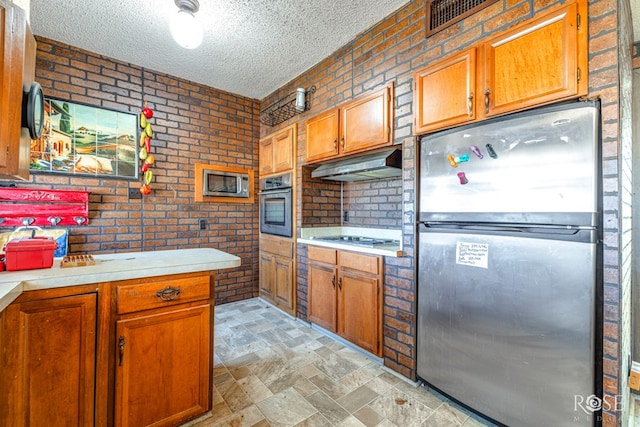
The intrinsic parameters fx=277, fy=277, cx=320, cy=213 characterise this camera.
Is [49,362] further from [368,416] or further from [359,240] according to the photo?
[359,240]

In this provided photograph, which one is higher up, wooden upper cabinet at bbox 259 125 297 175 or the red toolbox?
wooden upper cabinet at bbox 259 125 297 175

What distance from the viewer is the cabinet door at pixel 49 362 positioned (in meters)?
1.10

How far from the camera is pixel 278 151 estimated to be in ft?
11.2

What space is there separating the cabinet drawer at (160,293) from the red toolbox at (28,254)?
39 centimetres

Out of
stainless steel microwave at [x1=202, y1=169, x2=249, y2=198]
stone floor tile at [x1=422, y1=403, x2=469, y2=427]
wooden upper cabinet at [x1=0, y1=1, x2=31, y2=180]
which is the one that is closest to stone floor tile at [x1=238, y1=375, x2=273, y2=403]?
stone floor tile at [x1=422, y1=403, x2=469, y2=427]

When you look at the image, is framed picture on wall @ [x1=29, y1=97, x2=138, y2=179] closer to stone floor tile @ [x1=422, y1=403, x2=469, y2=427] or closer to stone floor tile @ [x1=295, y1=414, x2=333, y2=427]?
stone floor tile @ [x1=295, y1=414, x2=333, y2=427]

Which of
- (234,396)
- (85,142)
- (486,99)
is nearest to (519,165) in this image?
(486,99)

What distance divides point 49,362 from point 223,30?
255 centimetres

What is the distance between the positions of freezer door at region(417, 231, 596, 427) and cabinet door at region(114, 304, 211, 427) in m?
1.41

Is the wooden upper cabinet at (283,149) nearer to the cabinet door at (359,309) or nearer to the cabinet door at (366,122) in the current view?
the cabinet door at (366,122)

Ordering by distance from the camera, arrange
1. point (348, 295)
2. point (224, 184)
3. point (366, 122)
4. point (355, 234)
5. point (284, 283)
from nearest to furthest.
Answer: point (366, 122) < point (348, 295) < point (355, 234) < point (284, 283) < point (224, 184)

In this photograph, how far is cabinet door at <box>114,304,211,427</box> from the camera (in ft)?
4.41

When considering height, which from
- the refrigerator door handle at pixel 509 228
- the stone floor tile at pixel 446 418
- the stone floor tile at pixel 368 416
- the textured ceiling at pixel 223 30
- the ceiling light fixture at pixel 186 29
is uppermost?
the textured ceiling at pixel 223 30

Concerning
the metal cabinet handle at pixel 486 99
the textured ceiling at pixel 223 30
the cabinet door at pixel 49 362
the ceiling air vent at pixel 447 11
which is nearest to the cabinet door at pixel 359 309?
the metal cabinet handle at pixel 486 99
